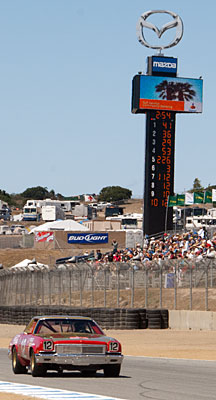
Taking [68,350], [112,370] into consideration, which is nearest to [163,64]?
[112,370]

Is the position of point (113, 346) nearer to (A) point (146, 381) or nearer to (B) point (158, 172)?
(A) point (146, 381)

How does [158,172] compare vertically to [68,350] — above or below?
above

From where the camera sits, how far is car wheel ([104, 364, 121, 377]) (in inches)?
593

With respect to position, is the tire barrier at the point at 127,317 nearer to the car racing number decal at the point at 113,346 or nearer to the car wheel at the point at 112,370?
the car wheel at the point at 112,370

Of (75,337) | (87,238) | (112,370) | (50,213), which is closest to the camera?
(75,337)

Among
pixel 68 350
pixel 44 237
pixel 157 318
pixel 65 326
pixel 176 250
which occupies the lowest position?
pixel 157 318

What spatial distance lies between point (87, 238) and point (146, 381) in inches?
2603

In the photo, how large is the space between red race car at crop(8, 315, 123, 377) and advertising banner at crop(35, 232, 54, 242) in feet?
213

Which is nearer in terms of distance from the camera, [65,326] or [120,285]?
[65,326]

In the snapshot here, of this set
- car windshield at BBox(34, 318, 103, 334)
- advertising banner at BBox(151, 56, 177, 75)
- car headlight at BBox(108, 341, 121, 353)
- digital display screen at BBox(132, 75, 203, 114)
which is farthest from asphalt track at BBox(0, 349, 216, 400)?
advertising banner at BBox(151, 56, 177, 75)

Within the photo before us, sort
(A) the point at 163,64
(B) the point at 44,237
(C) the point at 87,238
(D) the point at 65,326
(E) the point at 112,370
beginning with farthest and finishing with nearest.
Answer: (B) the point at 44,237
(C) the point at 87,238
(A) the point at 163,64
(D) the point at 65,326
(E) the point at 112,370

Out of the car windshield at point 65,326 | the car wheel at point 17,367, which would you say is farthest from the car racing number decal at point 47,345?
the car wheel at point 17,367

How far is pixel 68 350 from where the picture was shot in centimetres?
1451

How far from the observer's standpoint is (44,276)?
139ft
